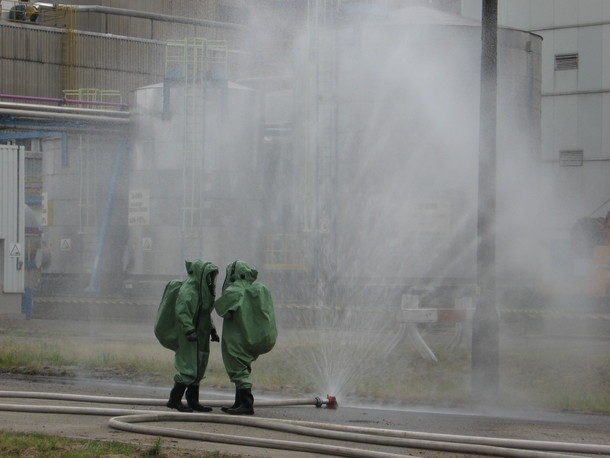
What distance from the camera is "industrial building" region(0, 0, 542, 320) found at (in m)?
29.5

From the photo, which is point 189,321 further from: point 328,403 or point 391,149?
point 391,149

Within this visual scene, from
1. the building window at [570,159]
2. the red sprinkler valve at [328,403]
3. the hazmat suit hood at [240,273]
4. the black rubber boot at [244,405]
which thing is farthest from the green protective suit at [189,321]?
the building window at [570,159]

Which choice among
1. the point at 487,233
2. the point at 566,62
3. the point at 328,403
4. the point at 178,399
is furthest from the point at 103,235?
the point at 178,399

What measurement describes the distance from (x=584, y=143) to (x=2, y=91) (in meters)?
25.6

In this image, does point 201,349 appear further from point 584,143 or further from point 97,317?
point 584,143

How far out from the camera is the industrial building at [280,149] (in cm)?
2952

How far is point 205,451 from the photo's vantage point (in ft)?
31.2

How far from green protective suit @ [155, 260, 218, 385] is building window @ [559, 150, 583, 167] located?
37.6m

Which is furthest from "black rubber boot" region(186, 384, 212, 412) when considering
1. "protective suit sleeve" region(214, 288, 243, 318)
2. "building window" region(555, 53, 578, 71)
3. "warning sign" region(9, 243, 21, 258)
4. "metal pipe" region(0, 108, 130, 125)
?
"building window" region(555, 53, 578, 71)

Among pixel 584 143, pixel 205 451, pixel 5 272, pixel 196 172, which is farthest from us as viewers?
pixel 584 143

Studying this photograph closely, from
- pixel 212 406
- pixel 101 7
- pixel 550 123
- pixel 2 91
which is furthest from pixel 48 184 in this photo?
pixel 212 406

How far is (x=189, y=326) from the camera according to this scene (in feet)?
39.2

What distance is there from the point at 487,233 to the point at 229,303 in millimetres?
4058

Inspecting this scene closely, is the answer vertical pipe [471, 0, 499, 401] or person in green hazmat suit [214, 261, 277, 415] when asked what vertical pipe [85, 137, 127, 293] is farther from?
person in green hazmat suit [214, 261, 277, 415]
